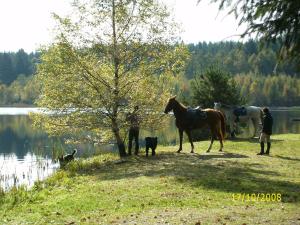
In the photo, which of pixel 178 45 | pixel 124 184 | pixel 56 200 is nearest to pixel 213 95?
pixel 178 45

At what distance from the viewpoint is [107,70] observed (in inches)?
927

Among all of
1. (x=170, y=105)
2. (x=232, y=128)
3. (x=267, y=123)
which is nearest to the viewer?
(x=267, y=123)

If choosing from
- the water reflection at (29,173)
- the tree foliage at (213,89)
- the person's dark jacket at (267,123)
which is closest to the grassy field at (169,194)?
the person's dark jacket at (267,123)

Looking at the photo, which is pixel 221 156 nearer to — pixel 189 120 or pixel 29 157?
pixel 189 120

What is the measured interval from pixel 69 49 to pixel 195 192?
40.0ft

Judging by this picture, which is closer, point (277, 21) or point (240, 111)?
point (277, 21)

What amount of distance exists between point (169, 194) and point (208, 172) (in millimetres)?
4042

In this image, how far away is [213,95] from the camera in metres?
34.8

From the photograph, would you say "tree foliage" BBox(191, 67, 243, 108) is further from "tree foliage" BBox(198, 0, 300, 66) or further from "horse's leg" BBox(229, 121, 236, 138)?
"tree foliage" BBox(198, 0, 300, 66)

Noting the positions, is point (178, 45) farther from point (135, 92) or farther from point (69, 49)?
point (69, 49)

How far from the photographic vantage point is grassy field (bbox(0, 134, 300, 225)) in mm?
10727

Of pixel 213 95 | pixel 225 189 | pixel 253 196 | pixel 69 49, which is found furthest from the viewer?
pixel 213 95

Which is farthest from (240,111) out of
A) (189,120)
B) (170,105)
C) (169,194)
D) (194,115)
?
(169,194)

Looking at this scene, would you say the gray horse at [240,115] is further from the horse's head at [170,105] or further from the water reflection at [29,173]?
the water reflection at [29,173]
